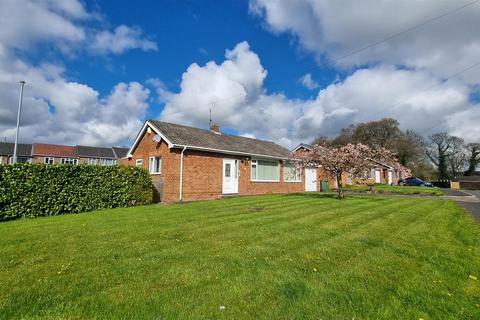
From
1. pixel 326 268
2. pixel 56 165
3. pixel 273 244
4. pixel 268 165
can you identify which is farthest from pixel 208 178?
pixel 326 268

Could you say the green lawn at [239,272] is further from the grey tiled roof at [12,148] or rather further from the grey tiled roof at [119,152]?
the grey tiled roof at [119,152]

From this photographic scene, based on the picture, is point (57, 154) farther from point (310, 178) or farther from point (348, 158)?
point (348, 158)

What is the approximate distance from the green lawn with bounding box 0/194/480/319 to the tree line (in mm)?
48263

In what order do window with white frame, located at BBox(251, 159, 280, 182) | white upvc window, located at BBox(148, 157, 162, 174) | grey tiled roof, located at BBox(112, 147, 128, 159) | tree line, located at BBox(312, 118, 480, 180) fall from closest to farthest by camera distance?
white upvc window, located at BBox(148, 157, 162, 174) < window with white frame, located at BBox(251, 159, 280, 182) < tree line, located at BBox(312, 118, 480, 180) < grey tiled roof, located at BBox(112, 147, 128, 159)

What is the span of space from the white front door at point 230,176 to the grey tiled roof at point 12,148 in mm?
55023

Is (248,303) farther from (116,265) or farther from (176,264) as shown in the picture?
(116,265)

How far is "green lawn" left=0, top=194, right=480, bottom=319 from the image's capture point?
10.2ft

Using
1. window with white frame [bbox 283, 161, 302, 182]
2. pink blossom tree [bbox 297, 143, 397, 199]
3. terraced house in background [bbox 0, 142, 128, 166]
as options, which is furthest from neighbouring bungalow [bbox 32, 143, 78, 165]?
pink blossom tree [bbox 297, 143, 397, 199]

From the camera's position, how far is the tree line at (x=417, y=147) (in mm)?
51688

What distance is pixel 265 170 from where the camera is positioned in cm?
2117

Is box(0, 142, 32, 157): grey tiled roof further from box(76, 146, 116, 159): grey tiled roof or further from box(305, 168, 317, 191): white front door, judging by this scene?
box(305, 168, 317, 191): white front door

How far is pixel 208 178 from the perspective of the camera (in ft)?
56.1

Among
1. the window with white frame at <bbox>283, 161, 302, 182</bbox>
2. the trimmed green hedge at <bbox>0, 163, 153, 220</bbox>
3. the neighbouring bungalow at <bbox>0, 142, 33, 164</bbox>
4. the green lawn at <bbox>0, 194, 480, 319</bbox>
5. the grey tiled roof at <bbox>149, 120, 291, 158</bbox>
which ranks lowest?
the green lawn at <bbox>0, 194, 480, 319</bbox>

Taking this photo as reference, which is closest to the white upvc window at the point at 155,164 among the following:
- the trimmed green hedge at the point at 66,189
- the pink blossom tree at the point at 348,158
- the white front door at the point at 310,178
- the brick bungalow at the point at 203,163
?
the brick bungalow at the point at 203,163
